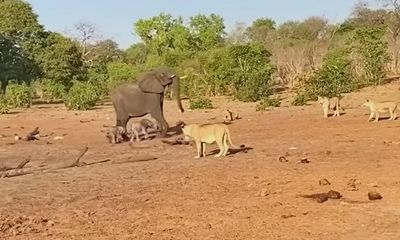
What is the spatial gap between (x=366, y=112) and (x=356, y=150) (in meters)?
9.01

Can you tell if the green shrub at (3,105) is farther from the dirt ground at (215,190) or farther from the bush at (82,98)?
the dirt ground at (215,190)

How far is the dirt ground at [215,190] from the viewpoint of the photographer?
7.47 meters

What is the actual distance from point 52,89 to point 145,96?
905 inches

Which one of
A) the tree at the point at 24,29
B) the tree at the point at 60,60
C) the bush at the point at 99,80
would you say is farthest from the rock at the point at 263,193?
the tree at the point at 24,29

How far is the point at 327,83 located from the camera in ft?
88.8

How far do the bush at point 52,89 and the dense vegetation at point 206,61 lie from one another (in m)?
0.06

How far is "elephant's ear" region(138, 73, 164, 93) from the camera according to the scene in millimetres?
17812

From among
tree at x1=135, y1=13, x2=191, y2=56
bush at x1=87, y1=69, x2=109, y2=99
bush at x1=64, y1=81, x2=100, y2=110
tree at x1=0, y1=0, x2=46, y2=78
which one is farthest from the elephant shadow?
tree at x1=135, y1=13, x2=191, y2=56

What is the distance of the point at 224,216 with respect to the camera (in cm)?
798

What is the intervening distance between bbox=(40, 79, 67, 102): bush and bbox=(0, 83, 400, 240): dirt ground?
22.3 metres

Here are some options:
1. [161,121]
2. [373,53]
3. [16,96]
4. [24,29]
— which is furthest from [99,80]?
[161,121]

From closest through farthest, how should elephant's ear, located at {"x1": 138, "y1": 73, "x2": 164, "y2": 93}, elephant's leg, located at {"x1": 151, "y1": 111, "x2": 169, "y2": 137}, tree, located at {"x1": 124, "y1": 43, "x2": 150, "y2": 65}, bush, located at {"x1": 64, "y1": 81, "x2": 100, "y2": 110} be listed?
elephant's leg, located at {"x1": 151, "y1": 111, "x2": 169, "y2": 137} < elephant's ear, located at {"x1": 138, "y1": 73, "x2": 164, "y2": 93} < bush, located at {"x1": 64, "y1": 81, "x2": 100, "y2": 110} < tree, located at {"x1": 124, "y1": 43, "x2": 150, "y2": 65}

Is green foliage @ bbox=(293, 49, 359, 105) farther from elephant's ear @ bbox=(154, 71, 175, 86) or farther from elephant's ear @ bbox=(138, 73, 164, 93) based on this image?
elephant's ear @ bbox=(138, 73, 164, 93)

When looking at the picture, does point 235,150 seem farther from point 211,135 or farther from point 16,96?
point 16,96
